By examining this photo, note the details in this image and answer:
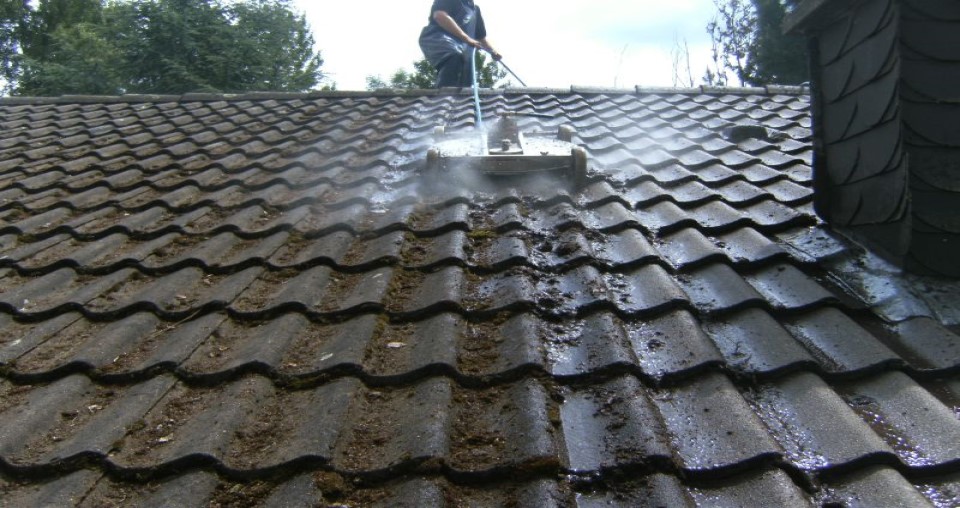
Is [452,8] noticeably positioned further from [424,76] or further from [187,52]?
[424,76]

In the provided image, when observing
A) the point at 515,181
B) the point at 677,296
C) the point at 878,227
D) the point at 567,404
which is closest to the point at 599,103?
the point at 515,181

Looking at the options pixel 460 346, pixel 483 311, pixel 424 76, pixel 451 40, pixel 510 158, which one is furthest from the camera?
pixel 424 76

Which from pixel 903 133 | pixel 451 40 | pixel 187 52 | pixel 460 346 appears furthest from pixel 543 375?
pixel 187 52

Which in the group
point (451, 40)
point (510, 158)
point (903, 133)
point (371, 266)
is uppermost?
point (451, 40)

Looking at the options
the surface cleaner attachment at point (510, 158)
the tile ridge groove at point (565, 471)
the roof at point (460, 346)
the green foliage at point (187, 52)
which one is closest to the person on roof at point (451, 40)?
the surface cleaner attachment at point (510, 158)

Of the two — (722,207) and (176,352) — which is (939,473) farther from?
(176,352)

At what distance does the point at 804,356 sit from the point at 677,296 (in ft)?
1.37

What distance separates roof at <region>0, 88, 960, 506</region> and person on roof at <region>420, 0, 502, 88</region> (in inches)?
139

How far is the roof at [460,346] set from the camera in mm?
1427

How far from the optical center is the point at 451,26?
22.2 ft

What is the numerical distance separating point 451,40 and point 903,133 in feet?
16.9

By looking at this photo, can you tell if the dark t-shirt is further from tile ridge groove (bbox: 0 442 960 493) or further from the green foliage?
the green foliage

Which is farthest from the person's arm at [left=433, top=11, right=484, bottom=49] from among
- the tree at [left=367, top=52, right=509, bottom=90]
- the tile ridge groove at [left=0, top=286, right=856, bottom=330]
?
the tree at [left=367, top=52, right=509, bottom=90]

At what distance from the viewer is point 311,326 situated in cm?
210
